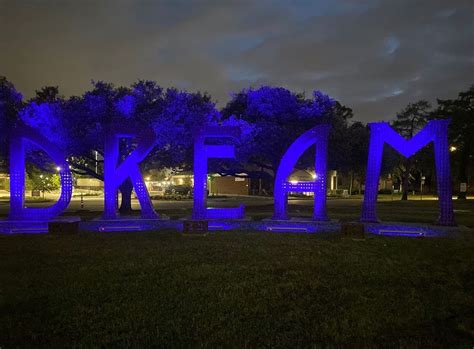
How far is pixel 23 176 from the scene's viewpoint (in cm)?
1795

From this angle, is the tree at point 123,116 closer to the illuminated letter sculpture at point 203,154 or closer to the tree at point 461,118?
the illuminated letter sculpture at point 203,154

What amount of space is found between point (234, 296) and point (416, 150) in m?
13.4

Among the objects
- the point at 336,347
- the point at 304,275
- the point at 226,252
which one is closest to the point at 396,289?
the point at 304,275

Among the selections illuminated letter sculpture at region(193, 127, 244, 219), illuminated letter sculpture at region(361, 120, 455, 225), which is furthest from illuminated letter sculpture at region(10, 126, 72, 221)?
illuminated letter sculpture at region(361, 120, 455, 225)

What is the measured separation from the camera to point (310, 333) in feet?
18.7

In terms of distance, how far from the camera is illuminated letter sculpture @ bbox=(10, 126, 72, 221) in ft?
58.6

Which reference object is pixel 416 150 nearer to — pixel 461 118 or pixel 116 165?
pixel 116 165

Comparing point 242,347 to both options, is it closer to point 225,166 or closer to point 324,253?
point 324,253

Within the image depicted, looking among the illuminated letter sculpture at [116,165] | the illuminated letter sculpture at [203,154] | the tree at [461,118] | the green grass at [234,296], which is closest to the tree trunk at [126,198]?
the illuminated letter sculpture at [116,165]

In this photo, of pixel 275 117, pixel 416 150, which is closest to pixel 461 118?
pixel 275 117

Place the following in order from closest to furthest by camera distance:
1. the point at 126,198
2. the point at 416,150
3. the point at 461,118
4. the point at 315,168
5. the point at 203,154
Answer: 1. the point at 416,150
2. the point at 315,168
3. the point at 203,154
4. the point at 126,198
5. the point at 461,118

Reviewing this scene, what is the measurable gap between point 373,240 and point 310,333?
937 cm

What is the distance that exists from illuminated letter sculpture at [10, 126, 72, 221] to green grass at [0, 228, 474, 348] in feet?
19.5

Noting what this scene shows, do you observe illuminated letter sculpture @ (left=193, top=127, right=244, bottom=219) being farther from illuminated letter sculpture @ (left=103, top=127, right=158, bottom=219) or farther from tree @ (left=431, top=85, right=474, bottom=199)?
tree @ (left=431, top=85, right=474, bottom=199)
